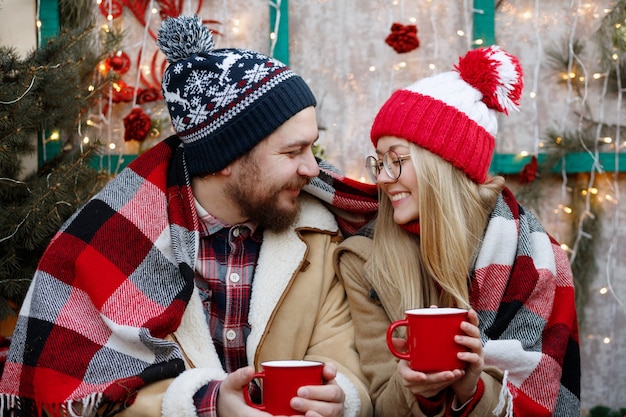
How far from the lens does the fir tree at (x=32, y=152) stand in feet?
8.50

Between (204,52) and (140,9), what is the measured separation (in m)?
1.15

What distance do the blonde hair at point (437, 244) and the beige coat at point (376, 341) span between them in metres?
0.05

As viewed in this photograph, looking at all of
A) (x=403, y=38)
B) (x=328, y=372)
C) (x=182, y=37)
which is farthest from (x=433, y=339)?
(x=403, y=38)

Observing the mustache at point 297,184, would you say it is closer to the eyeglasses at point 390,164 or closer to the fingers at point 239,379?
the eyeglasses at point 390,164

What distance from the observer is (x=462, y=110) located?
2172 millimetres

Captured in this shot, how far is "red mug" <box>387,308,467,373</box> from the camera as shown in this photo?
5.50 feet

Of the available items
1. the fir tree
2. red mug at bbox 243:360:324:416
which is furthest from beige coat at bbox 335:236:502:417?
the fir tree

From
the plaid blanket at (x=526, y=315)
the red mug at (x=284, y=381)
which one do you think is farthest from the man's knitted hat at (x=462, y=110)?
the red mug at (x=284, y=381)

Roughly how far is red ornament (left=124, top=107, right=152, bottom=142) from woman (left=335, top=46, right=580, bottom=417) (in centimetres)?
134

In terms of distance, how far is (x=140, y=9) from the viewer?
10.9ft

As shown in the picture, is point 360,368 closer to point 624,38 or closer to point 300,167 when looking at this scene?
point 300,167

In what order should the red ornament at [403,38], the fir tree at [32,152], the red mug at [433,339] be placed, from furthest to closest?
the red ornament at [403,38], the fir tree at [32,152], the red mug at [433,339]

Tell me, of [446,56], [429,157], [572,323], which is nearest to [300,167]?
[429,157]

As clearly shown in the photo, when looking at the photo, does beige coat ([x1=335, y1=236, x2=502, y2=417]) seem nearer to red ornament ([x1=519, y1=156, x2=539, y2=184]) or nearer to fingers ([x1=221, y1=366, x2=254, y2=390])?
fingers ([x1=221, y1=366, x2=254, y2=390])
